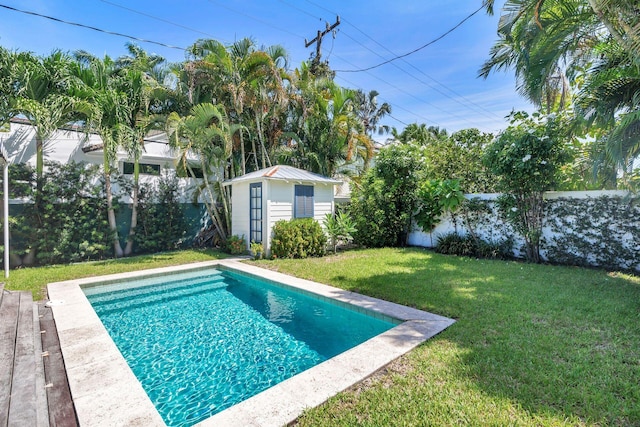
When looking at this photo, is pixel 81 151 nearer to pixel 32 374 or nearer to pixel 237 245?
pixel 237 245

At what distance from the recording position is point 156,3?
11352 mm

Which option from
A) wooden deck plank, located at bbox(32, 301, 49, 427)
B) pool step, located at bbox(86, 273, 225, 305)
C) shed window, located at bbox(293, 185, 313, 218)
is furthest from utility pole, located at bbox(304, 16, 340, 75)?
wooden deck plank, located at bbox(32, 301, 49, 427)

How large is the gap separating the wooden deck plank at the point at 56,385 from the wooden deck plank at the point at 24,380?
126mm

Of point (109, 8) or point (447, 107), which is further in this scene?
point (447, 107)

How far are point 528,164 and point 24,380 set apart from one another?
11.4 m

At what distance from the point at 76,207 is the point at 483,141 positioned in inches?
589

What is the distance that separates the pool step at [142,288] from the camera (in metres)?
7.37

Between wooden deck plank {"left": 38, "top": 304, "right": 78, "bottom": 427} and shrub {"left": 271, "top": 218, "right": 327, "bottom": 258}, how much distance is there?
6726mm

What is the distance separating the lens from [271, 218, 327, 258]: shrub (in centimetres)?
1091

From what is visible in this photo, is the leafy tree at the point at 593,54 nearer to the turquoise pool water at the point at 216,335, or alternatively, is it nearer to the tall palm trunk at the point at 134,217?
the turquoise pool water at the point at 216,335

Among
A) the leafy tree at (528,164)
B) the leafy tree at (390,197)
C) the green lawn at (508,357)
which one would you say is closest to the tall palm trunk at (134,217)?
the green lawn at (508,357)

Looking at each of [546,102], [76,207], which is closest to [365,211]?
[546,102]

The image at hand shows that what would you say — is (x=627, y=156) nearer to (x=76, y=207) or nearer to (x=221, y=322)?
(x=221, y=322)

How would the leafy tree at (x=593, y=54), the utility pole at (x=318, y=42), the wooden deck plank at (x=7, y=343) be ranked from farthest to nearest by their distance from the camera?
1. the utility pole at (x=318, y=42)
2. the leafy tree at (x=593, y=54)
3. the wooden deck plank at (x=7, y=343)
